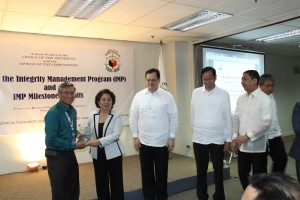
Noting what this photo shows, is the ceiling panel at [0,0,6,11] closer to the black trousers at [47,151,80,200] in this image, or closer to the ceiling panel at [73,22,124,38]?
the ceiling panel at [73,22,124,38]

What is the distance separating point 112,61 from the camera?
4.98 m

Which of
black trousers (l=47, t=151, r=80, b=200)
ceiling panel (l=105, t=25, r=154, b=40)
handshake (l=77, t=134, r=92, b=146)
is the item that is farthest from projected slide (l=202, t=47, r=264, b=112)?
black trousers (l=47, t=151, r=80, b=200)

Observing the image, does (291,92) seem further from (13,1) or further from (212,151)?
(13,1)

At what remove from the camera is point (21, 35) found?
14.1 ft

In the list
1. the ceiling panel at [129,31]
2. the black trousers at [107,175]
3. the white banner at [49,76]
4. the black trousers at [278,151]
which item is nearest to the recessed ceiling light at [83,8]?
the ceiling panel at [129,31]

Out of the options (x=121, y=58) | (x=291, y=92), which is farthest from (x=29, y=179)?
(x=291, y=92)

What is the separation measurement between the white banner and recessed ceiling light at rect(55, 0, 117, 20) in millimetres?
1109

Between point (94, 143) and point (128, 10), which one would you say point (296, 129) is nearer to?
point (94, 143)

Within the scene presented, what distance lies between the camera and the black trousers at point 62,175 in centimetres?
224

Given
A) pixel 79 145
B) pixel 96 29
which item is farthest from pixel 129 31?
pixel 79 145

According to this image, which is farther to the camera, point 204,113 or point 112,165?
point 204,113

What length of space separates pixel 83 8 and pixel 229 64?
3.36 metres

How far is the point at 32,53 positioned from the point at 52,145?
258cm

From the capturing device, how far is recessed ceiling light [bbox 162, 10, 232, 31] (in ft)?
12.3
